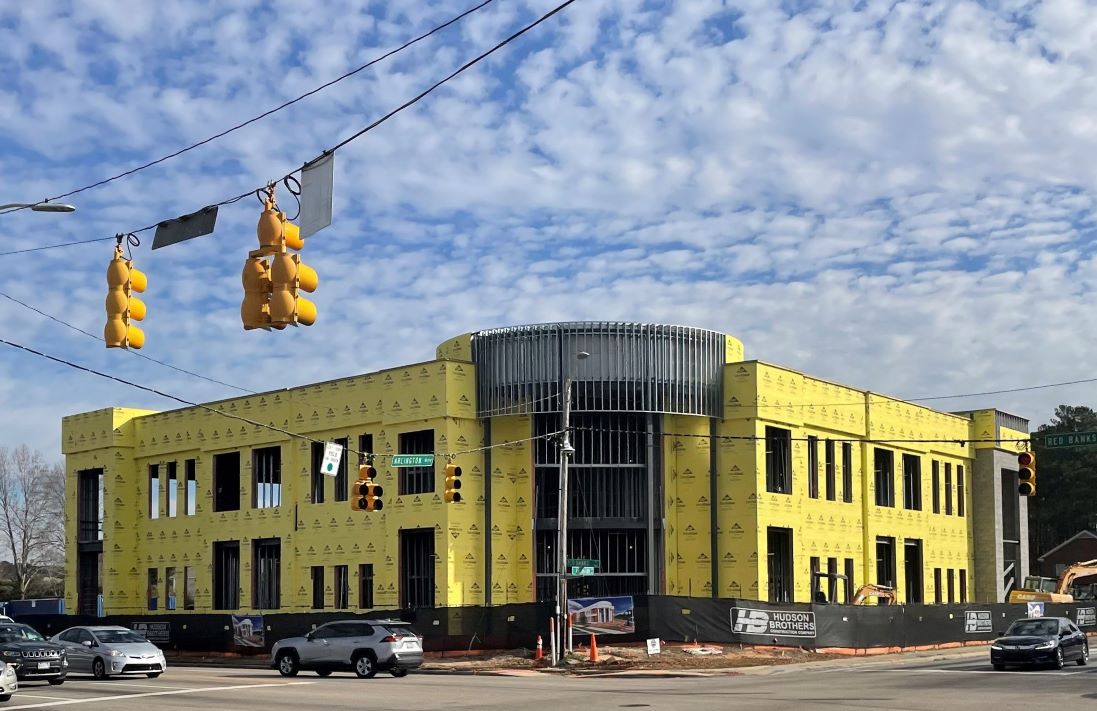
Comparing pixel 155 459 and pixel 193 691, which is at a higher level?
pixel 155 459

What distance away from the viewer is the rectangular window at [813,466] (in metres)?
53.3

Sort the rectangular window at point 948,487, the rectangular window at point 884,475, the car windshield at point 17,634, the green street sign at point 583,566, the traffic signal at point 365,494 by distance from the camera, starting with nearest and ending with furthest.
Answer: the car windshield at point 17,634, the traffic signal at point 365,494, the green street sign at point 583,566, the rectangular window at point 884,475, the rectangular window at point 948,487

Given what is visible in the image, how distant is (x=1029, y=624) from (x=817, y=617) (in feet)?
28.7

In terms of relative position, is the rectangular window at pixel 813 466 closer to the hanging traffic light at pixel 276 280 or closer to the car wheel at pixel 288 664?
the car wheel at pixel 288 664

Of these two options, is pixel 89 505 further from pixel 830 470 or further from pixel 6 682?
pixel 6 682

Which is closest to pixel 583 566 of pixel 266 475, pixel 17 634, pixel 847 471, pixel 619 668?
pixel 619 668

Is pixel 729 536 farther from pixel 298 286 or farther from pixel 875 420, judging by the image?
pixel 298 286

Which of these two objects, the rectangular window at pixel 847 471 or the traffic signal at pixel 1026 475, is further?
the rectangular window at pixel 847 471

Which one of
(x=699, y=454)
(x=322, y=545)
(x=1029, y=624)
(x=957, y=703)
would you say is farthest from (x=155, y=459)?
(x=957, y=703)

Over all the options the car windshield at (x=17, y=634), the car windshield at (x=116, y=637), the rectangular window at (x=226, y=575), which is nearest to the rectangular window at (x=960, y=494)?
the rectangular window at (x=226, y=575)

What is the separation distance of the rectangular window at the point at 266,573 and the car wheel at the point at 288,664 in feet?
65.3

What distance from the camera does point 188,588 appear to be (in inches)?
2350

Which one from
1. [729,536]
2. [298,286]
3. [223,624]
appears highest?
[298,286]

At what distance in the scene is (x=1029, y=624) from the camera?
37.8m
